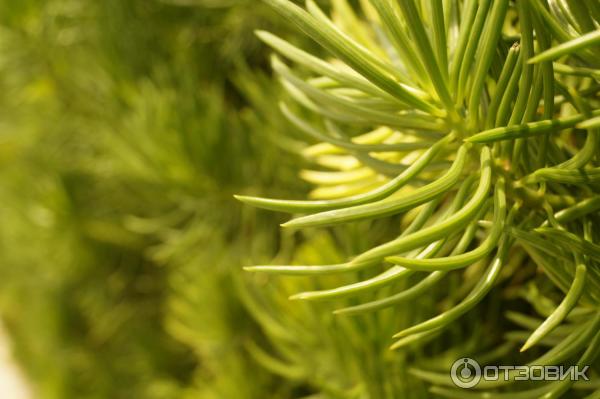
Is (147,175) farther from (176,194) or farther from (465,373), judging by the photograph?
(465,373)

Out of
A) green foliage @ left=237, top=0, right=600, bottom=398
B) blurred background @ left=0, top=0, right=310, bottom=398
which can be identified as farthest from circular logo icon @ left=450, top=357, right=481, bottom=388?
blurred background @ left=0, top=0, right=310, bottom=398

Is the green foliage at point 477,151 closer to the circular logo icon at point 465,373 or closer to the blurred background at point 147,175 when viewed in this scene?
the circular logo icon at point 465,373

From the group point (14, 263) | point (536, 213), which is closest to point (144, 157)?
point (536, 213)

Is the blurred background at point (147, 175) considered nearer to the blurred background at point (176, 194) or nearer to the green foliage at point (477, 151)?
the blurred background at point (176, 194)

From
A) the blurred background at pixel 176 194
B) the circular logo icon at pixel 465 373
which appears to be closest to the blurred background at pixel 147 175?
the blurred background at pixel 176 194

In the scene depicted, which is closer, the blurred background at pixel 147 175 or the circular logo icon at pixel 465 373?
the circular logo icon at pixel 465 373

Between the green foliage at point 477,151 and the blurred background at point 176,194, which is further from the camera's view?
the blurred background at point 176,194

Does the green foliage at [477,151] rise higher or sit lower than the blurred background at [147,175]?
higher

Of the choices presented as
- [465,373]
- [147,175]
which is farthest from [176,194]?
[465,373]
